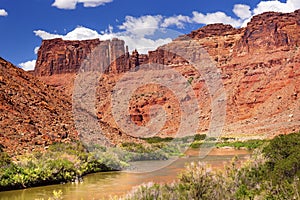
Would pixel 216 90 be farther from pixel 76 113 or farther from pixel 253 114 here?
pixel 76 113

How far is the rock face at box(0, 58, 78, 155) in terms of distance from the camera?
73.5ft

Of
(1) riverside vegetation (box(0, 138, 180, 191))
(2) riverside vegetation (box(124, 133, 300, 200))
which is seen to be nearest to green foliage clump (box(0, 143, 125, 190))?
(1) riverside vegetation (box(0, 138, 180, 191))

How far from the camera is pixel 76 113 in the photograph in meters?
32.5

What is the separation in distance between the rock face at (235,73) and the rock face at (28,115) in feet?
74.8

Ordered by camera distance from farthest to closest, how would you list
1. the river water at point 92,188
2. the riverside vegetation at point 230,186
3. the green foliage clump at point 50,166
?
the green foliage clump at point 50,166 → the river water at point 92,188 → the riverside vegetation at point 230,186

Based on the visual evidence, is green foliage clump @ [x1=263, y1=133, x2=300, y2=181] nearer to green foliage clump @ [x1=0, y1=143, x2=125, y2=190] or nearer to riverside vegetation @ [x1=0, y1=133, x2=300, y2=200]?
riverside vegetation @ [x1=0, y1=133, x2=300, y2=200]

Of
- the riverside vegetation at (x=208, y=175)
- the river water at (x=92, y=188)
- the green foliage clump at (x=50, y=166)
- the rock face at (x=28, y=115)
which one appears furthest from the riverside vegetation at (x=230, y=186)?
the rock face at (x=28, y=115)

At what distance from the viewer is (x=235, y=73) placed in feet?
325

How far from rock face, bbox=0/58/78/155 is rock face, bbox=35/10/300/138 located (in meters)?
22.8

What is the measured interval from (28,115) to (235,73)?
263 feet

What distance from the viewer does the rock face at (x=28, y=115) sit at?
22.4m

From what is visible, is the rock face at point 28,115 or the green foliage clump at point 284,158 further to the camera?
the rock face at point 28,115

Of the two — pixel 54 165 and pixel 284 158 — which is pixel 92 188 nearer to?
pixel 54 165

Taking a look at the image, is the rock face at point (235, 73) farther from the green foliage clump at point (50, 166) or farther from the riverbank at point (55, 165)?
the green foliage clump at point (50, 166)
